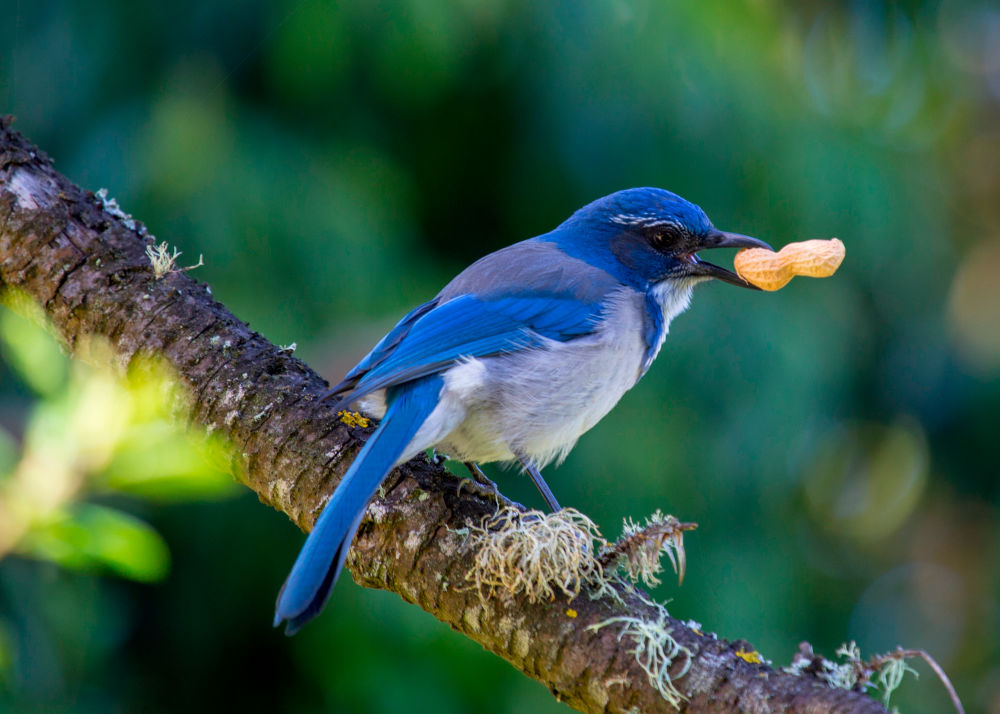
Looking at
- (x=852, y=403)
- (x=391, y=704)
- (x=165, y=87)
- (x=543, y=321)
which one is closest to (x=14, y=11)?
(x=165, y=87)

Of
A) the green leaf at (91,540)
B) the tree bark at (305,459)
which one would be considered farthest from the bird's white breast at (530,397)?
the green leaf at (91,540)

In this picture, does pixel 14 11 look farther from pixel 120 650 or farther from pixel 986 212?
pixel 986 212

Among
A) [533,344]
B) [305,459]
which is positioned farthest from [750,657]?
[533,344]

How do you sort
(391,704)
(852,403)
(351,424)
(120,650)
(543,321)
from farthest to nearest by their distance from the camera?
(852,403) → (120,650) → (391,704) → (543,321) → (351,424)

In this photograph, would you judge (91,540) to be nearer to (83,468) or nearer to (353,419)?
(83,468)

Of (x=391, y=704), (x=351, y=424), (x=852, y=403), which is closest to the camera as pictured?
(x=351, y=424)

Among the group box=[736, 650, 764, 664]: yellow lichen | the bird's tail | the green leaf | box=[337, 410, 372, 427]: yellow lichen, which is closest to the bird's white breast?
box=[337, 410, 372, 427]: yellow lichen

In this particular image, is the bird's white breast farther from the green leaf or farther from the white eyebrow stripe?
the green leaf
